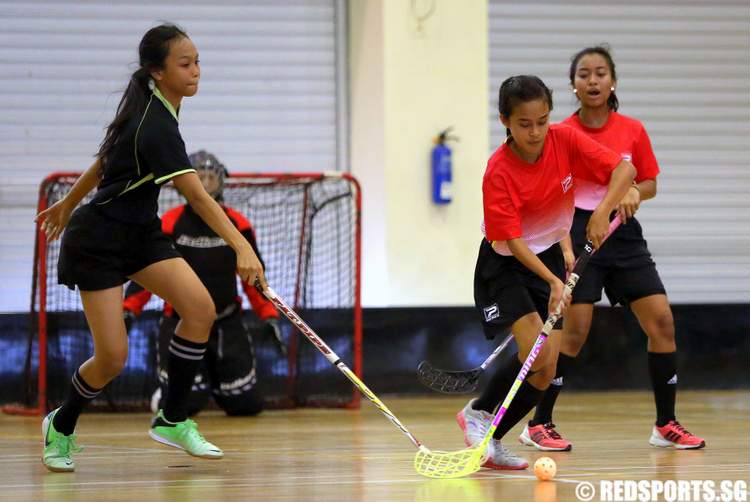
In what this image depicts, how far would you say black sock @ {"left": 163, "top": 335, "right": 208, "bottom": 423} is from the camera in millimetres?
3885

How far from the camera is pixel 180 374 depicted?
3.91 meters

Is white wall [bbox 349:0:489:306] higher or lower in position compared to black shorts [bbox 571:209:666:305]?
Result: higher

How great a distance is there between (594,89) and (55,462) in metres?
2.18

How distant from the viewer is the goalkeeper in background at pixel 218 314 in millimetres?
5871

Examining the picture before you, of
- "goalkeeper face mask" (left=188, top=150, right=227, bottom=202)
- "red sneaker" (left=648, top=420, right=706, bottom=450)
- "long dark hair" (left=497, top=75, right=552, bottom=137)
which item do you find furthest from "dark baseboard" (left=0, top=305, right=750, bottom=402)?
"long dark hair" (left=497, top=75, right=552, bottom=137)

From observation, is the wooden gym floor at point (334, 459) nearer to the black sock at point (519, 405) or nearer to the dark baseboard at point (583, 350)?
the black sock at point (519, 405)

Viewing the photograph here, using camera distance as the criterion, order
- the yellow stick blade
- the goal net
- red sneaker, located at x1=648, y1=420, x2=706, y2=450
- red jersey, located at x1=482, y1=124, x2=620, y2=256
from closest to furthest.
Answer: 1. the yellow stick blade
2. red jersey, located at x1=482, y1=124, x2=620, y2=256
3. red sneaker, located at x1=648, y1=420, x2=706, y2=450
4. the goal net

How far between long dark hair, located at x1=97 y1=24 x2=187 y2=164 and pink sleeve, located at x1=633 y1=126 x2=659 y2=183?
1658 mm

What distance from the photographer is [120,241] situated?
11.9 ft

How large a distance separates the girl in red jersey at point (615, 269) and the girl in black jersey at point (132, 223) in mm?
1317

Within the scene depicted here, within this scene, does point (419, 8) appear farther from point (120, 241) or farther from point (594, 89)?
point (120, 241)

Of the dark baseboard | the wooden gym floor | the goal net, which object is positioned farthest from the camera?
the dark baseboard

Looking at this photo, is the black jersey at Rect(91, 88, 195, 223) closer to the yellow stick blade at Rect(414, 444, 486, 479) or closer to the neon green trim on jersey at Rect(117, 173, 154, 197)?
the neon green trim on jersey at Rect(117, 173, 154, 197)

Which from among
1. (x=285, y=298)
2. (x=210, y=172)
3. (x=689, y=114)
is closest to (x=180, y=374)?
(x=210, y=172)
